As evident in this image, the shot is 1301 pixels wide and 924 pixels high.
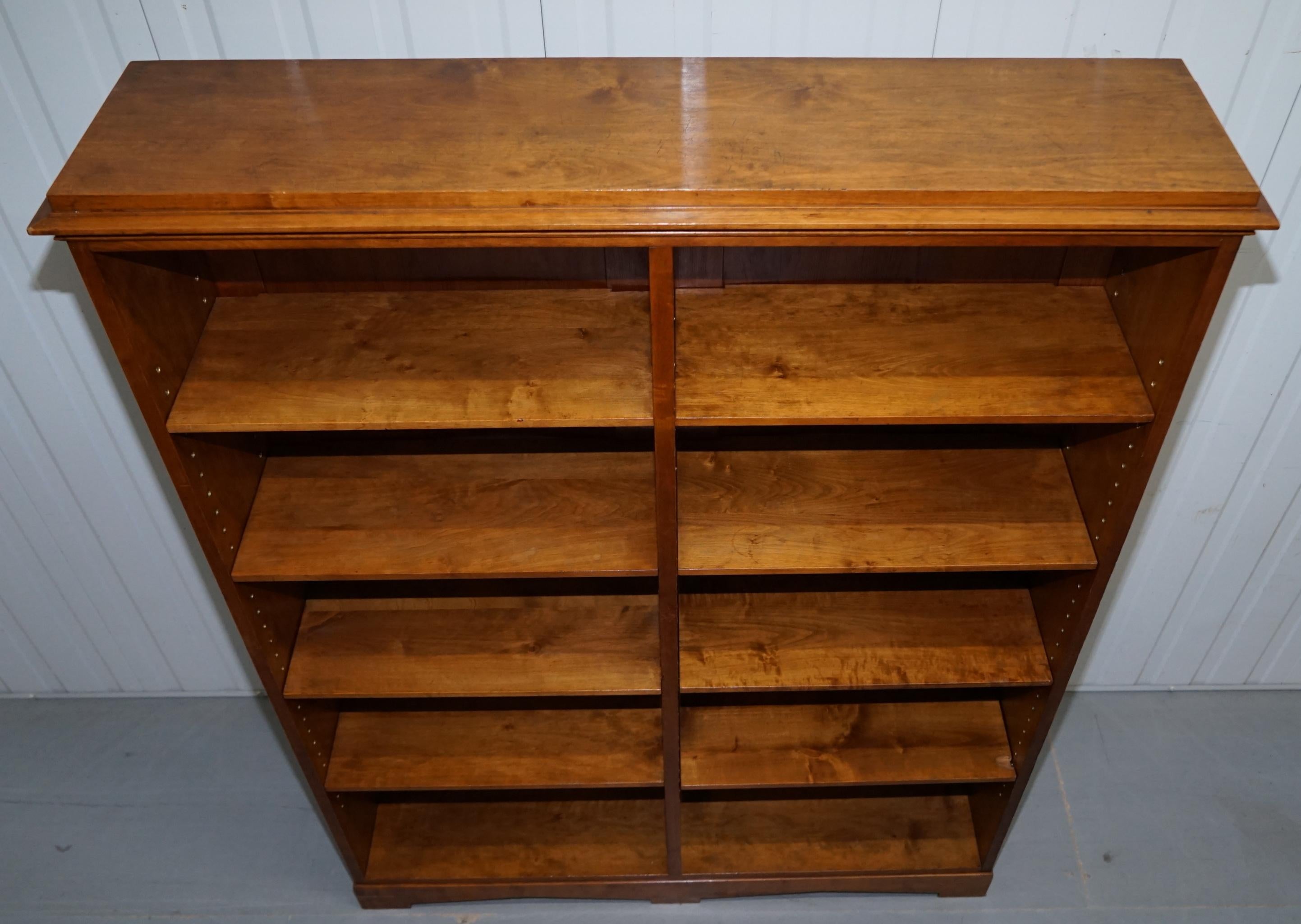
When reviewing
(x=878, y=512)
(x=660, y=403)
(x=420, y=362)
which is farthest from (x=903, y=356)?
(x=420, y=362)

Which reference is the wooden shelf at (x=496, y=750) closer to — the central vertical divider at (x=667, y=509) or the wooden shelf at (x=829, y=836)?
the central vertical divider at (x=667, y=509)

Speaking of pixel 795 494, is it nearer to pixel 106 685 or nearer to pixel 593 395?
pixel 593 395

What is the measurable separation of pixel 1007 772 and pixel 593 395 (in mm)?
1397

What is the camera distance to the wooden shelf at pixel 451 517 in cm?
188

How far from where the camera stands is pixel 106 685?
10.0 ft

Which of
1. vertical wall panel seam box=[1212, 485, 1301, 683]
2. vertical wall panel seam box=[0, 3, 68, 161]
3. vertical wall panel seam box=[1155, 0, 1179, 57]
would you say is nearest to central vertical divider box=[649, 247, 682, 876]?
vertical wall panel seam box=[1155, 0, 1179, 57]

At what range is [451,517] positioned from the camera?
1.96 metres

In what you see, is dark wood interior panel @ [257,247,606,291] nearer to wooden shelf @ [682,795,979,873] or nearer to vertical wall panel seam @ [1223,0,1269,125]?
vertical wall panel seam @ [1223,0,1269,125]

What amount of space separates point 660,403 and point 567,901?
159cm

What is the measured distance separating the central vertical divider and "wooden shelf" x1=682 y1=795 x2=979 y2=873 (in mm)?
201

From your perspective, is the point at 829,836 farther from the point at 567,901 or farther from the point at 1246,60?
the point at 1246,60

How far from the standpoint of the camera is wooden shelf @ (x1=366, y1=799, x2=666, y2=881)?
2592 millimetres

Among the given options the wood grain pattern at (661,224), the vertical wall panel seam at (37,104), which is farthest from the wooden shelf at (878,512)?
the vertical wall panel seam at (37,104)

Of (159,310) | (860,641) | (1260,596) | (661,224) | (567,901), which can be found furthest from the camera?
(1260,596)
